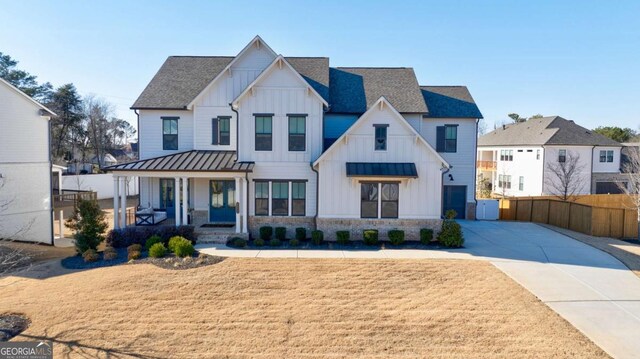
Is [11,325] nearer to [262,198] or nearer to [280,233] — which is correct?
[280,233]

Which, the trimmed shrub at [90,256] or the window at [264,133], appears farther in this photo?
the window at [264,133]

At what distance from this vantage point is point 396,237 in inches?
714

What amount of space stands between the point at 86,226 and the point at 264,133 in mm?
8941

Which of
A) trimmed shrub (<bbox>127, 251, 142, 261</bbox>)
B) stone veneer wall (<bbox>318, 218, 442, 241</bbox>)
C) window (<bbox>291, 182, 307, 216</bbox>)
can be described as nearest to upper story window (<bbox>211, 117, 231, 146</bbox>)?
window (<bbox>291, 182, 307, 216</bbox>)

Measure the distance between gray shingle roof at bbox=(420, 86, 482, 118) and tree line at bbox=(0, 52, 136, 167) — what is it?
3851 cm

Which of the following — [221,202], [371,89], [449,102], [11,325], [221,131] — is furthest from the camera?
[449,102]

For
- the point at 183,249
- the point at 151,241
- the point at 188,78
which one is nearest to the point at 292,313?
the point at 183,249

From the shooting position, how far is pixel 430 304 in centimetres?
1135

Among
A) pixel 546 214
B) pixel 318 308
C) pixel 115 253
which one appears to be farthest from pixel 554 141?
pixel 115 253

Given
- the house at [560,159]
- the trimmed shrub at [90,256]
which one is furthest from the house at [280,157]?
the house at [560,159]

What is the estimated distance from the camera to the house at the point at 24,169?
770 inches

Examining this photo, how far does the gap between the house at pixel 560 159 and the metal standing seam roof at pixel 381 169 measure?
893 inches

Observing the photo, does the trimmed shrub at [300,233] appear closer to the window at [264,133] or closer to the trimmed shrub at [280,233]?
the trimmed shrub at [280,233]

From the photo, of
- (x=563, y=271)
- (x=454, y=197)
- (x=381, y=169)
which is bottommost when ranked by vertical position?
(x=563, y=271)
